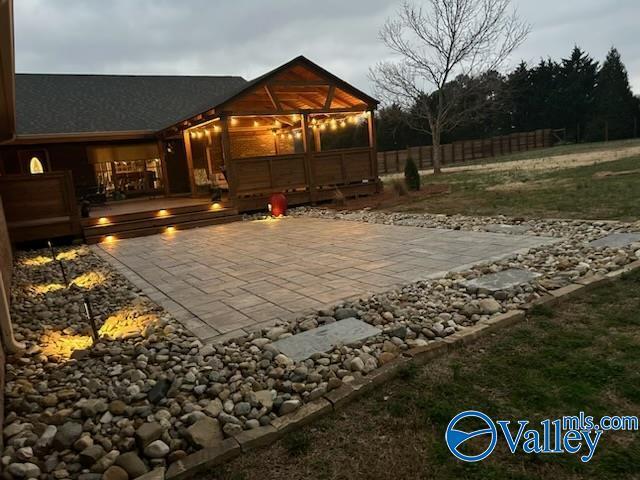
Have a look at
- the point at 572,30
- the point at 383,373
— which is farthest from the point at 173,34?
the point at 572,30

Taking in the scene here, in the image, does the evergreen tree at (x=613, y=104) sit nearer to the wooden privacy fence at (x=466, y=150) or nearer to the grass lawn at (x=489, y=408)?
the wooden privacy fence at (x=466, y=150)

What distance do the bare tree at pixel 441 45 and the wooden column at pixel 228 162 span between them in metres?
11.9

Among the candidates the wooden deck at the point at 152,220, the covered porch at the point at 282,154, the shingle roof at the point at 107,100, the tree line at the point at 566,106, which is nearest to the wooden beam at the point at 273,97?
the covered porch at the point at 282,154

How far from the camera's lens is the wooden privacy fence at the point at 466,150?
25.8 m

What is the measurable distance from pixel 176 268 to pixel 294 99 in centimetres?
829

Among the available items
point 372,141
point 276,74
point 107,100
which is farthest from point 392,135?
point 276,74

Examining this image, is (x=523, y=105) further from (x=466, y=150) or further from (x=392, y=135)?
(x=392, y=135)

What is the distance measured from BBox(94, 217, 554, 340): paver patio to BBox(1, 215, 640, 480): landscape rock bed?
0.89ft

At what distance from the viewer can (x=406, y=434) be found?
1.87 metres

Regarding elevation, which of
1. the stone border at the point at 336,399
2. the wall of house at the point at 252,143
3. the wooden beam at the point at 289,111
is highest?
the wooden beam at the point at 289,111

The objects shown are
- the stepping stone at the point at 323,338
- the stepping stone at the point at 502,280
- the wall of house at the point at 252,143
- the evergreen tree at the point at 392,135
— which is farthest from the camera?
the evergreen tree at the point at 392,135

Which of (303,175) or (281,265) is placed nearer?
(281,265)

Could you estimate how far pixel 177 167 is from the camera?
1499cm

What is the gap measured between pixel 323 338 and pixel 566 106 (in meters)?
40.8
